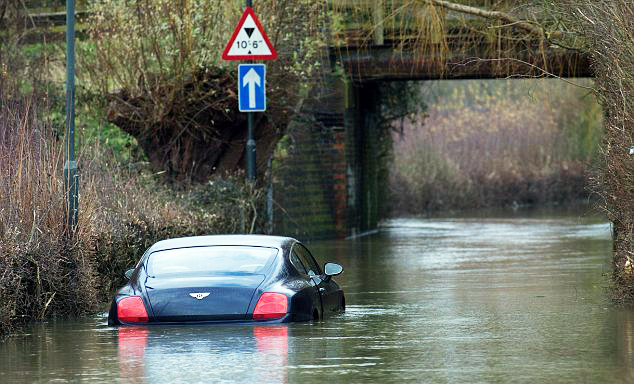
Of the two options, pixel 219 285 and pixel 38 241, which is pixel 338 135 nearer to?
pixel 38 241

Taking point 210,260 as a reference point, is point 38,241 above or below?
above

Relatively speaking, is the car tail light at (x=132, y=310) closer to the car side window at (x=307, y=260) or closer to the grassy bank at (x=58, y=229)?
the grassy bank at (x=58, y=229)

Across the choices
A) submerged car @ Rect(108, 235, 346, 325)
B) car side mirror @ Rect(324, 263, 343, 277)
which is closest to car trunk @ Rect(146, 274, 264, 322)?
submerged car @ Rect(108, 235, 346, 325)

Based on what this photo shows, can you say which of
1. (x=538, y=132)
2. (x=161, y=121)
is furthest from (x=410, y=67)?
(x=538, y=132)

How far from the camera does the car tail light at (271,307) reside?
545 inches

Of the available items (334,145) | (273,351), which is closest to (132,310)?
(273,351)

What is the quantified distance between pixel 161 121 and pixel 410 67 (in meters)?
6.80

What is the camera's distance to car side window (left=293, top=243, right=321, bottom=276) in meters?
15.7

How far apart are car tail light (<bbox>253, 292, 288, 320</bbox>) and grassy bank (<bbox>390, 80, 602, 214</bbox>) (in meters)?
38.3

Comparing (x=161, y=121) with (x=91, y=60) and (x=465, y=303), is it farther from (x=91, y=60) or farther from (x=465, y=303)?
(x=465, y=303)

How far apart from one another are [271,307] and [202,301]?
617mm

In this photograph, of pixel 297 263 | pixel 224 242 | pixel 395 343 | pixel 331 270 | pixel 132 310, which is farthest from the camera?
pixel 331 270

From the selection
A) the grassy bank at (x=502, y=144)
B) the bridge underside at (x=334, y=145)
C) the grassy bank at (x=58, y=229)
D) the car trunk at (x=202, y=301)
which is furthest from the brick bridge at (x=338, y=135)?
the grassy bank at (x=502, y=144)

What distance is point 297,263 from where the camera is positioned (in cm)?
1520
